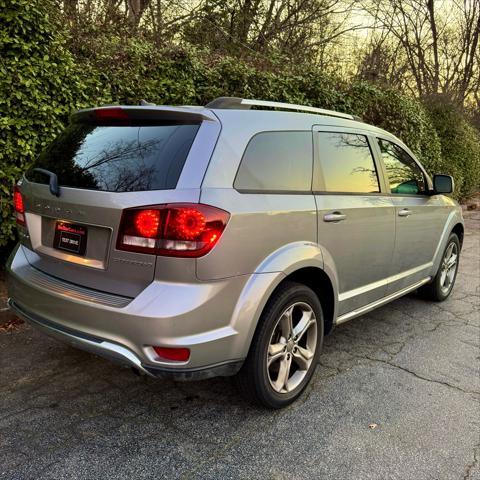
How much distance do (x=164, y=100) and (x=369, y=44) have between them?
1233cm

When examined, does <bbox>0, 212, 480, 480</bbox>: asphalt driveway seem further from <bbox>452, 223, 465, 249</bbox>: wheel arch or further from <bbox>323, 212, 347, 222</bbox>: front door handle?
<bbox>452, 223, 465, 249</bbox>: wheel arch

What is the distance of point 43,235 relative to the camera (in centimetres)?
273

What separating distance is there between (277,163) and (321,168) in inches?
18.1

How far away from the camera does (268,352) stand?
2713 millimetres

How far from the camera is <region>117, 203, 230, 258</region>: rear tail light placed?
223 centimetres

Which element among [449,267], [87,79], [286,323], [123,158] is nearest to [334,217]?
[286,323]

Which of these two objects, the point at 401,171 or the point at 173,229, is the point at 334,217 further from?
the point at 401,171

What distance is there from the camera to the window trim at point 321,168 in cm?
305

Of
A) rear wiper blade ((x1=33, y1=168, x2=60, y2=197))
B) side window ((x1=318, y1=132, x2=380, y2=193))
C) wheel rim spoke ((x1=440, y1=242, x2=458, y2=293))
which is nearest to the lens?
rear wiper blade ((x1=33, y1=168, x2=60, y2=197))

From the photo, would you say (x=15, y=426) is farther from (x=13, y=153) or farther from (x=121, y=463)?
(x=13, y=153)

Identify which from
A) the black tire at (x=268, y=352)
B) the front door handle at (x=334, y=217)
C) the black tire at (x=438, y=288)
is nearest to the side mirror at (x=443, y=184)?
the black tire at (x=438, y=288)

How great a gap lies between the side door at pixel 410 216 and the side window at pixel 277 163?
3.71 ft

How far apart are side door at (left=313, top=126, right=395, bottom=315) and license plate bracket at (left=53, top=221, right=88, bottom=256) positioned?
140cm

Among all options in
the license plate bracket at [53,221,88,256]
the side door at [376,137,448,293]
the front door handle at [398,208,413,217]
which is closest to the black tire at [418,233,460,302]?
the side door at [376,137,448,293]
